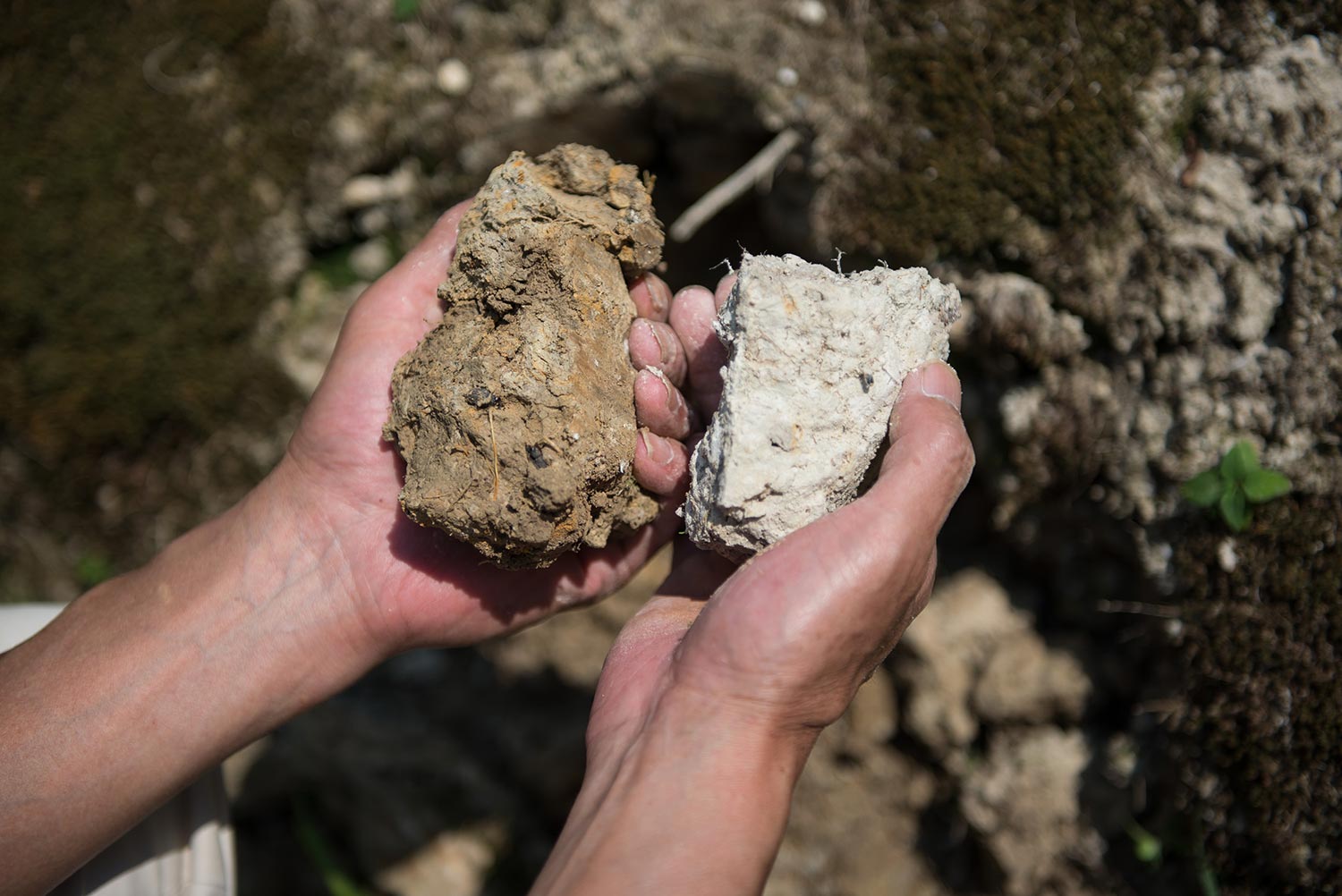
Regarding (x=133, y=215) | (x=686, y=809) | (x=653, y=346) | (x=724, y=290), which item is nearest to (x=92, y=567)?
(x=133, y=215)

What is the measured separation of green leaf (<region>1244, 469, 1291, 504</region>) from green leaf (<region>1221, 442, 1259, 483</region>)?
18 mm

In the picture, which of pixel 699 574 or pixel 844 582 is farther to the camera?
pixel 699 574

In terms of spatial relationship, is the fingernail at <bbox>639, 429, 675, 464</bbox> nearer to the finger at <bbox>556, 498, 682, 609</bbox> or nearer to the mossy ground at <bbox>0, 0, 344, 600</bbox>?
the finger at <bbox>556, 498, 682, 609</bbox>

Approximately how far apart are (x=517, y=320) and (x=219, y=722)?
1350 mm

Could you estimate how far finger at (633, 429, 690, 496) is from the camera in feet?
7.59

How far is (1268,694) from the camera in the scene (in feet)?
8.75

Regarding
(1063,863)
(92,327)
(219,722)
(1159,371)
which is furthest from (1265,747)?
(92,327)

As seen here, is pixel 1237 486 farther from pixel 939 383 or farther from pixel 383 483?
pixel 383 483

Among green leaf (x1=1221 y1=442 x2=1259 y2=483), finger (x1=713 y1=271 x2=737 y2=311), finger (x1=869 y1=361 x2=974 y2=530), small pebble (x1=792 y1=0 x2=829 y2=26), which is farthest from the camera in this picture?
small pebble (x1=792 y1=0 x2=829 y2=26)

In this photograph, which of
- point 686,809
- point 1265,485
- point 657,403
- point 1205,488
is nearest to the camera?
point 686,809

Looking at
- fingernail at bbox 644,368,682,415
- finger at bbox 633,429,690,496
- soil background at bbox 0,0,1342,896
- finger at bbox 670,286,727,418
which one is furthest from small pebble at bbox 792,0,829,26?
finger at bbox 633,429,690,496

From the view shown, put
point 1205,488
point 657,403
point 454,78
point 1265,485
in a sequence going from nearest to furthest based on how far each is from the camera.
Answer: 1. point 657,403
2. point 1265,485
3. point 1205,488
4. point 454,78

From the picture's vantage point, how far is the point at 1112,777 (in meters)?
3.14

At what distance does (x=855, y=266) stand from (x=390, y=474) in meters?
1.88
